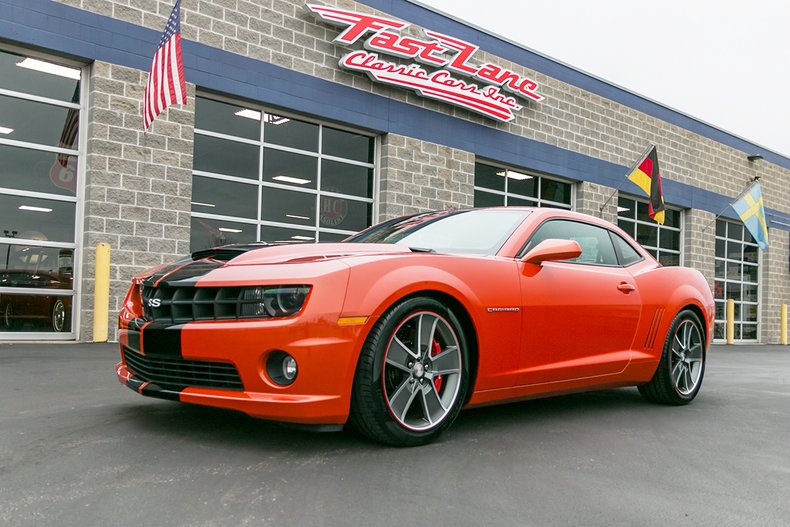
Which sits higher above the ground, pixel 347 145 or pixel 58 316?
pixel 347 145

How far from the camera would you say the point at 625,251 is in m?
5.44

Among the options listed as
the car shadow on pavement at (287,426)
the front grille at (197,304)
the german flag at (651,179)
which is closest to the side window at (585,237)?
the car shadow on pavement at (287,426)

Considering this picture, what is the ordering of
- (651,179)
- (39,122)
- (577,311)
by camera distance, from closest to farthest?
(577,311) → (39,122) → (651,179)

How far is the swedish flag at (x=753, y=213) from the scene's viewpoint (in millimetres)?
19406

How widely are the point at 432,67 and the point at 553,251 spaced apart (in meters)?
9.49

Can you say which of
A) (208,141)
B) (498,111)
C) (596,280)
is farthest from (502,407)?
(498,111)

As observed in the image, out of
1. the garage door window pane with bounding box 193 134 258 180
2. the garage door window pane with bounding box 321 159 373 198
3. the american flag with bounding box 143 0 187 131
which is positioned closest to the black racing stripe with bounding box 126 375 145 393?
the american flag with bounding box 143 0 187 131

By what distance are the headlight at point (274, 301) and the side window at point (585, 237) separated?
1.86 meters

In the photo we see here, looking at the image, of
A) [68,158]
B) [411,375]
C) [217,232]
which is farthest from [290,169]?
[411,375]

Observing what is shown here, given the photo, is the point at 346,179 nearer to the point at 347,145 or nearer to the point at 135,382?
the point at 347,145

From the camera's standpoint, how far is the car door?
4250 millimetres

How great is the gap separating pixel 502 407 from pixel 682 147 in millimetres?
16857

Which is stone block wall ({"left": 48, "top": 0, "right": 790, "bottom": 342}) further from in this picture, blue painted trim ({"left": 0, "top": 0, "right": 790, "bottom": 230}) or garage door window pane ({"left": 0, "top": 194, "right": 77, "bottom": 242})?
garage door window pane ({"left": 0, "top": 194, "right": 77, "bottom": 242})

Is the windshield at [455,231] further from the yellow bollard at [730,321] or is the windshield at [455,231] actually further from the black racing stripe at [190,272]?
the yellow bollard at [730,321]
